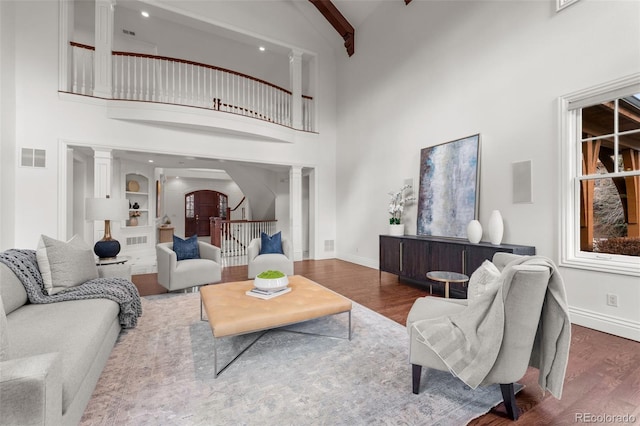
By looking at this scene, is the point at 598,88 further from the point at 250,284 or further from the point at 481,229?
the point at 250,284

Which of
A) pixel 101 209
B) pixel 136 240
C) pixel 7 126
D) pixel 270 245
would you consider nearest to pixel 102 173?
pixel 7 126

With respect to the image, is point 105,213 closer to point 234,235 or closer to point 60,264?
point 60,264

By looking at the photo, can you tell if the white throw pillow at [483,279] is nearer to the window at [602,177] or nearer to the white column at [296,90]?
the window at [602,177]

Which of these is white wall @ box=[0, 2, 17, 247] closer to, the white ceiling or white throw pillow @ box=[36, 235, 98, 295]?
the white ceiling

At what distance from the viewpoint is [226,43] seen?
7148 mm

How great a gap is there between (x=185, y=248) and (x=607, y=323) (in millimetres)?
4976

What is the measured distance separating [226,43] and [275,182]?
148 inches

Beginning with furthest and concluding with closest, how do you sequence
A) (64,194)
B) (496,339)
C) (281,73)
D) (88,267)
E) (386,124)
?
(281,73), (386,124), (64,194), (88,267), (496,339)

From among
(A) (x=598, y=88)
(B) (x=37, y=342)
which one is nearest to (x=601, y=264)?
(A) (x=598, y=88)

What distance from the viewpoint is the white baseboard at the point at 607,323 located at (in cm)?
259

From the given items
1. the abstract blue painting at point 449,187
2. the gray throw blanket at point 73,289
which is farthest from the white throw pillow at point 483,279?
the gray throw blanket at point 73,289

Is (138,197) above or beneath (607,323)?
above

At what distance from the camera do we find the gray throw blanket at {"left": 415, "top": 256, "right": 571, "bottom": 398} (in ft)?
4.93

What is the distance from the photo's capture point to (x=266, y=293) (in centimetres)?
256
